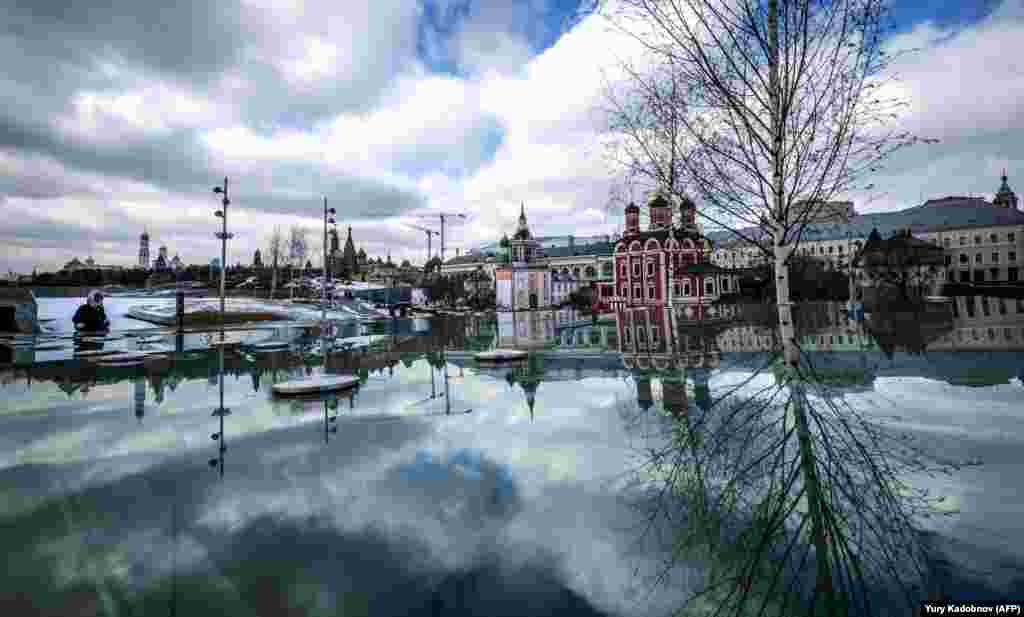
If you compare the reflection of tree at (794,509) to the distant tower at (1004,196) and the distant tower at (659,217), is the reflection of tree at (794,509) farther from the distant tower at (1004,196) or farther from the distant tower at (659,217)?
the distant tower at (1004,196)

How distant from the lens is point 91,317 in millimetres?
24906

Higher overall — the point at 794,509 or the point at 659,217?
the point at 659,217

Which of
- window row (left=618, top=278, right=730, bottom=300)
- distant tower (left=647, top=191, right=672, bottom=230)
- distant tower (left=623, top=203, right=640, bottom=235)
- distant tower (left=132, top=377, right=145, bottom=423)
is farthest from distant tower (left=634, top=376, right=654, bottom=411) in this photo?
distant tower (left=623, top=203, right=640, bottom=235)

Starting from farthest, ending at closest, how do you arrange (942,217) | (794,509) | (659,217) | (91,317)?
(942,217)
(659,217)
(91,317)
(794,509)

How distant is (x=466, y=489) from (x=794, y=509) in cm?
255

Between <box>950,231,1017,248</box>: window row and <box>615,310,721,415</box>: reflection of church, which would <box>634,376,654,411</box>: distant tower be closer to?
<box>615,310,721,415</box>: reflection of church

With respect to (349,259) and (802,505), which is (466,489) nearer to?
(802,505)

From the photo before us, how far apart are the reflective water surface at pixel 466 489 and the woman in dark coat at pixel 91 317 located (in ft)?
66.8

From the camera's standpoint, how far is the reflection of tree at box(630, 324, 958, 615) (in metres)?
2.50

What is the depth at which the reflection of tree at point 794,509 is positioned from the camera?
2.50 m

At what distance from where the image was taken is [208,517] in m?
3.56

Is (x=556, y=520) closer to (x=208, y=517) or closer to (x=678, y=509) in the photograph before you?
(x=678, y=509)

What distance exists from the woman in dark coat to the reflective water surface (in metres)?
20.4

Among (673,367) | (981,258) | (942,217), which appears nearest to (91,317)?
(673,367)
